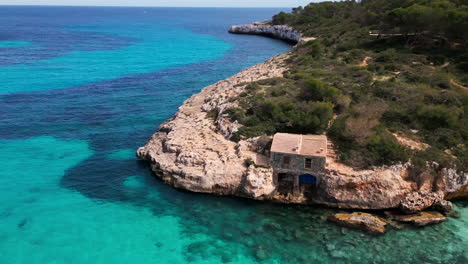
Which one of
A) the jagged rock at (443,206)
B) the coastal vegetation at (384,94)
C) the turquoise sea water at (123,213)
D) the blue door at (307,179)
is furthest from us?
the coastal vegetation at (384,94)

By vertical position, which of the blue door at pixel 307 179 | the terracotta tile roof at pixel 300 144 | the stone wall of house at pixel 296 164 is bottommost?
the blue door at pixel 307 179

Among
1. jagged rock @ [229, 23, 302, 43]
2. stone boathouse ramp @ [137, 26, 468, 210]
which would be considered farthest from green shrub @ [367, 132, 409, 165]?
jagged rock @ [229, 23, 302, 43]

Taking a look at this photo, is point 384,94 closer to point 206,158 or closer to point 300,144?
point 300,144

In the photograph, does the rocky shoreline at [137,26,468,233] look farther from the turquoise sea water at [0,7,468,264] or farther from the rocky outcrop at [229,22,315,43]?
the rocky outcrop at [229,22,315,43]

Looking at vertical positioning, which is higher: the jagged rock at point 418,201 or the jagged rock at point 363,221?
the jagged rock at point 418,201

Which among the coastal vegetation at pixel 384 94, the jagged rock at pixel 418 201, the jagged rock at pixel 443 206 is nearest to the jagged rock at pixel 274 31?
the coastal vegetation at pixel 384 94

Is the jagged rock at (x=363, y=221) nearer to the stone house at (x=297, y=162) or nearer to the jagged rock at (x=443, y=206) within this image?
the stone house at (x=297, y=162)

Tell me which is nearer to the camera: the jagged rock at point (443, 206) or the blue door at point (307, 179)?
the jagged rock at point (443, 206)
